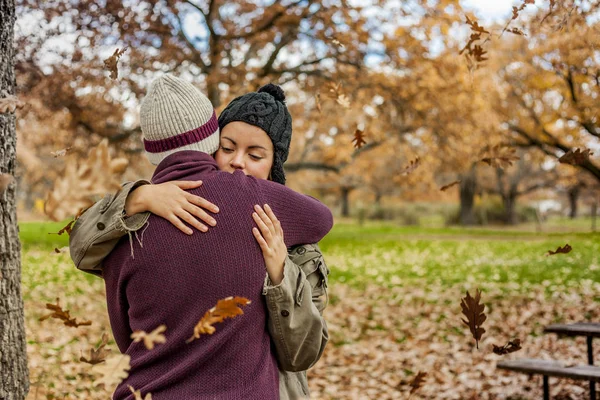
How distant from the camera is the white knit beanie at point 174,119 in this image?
5.24 feet

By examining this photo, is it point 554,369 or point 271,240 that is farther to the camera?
point 554,369

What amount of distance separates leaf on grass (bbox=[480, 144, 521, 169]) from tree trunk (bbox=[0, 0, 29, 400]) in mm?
2260

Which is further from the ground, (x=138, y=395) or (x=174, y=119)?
(x=174, y=119)

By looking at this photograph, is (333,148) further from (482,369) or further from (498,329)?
(482,369)

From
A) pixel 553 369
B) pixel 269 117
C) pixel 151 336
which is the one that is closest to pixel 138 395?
pixel 151 336

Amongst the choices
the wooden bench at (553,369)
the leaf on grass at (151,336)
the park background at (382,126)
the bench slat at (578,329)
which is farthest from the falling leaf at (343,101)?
the bench slat at (578,329)

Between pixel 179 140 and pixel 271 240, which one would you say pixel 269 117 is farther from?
pixel 271 240

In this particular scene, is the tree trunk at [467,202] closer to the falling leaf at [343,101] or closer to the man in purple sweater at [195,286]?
the falling leaf at [343,101]

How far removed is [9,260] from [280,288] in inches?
70.4

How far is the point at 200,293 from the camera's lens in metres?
1.45

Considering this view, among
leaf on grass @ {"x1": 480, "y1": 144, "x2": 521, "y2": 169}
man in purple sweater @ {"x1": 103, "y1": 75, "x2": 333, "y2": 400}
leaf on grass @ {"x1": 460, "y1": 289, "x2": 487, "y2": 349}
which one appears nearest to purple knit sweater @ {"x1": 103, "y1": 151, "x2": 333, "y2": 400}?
man in purple sweater @ {"x1": 103, "y1": 75, "x2": 333, "y2": 400}

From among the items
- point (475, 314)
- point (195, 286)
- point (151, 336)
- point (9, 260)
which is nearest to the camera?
point (151, 336)

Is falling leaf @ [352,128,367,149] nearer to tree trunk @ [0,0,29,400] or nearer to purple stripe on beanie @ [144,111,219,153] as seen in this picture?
purple stripe on beanie @ [144,111,219,153]

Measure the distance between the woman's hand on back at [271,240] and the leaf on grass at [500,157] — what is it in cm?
168
